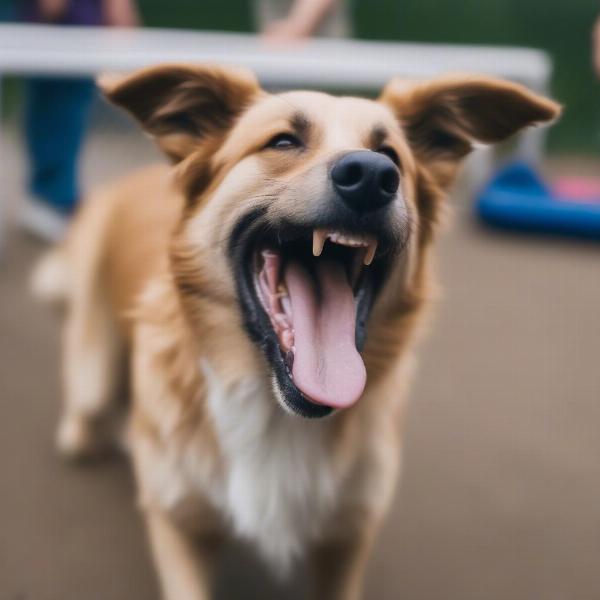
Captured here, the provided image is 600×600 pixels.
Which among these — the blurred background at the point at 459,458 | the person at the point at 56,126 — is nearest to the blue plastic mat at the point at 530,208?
the blurred background at the point at 459,458

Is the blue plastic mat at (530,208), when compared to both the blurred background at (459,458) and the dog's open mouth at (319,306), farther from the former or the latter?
the dog's open mouth at (319,306)

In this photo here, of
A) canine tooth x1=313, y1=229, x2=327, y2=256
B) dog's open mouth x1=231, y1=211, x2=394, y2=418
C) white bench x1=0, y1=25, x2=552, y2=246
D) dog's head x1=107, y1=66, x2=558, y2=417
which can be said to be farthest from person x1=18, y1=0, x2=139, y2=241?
canine tooth x1=313, y1=229, x2=327, y2=256

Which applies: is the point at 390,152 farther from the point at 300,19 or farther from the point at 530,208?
the point at 530,208

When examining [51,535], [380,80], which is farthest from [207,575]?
[380,80]

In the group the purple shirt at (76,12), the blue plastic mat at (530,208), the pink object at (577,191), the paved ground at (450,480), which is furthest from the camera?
the pink object at (577,191)

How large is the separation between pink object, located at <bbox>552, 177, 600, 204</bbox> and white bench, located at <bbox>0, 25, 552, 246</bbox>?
76 centimetres

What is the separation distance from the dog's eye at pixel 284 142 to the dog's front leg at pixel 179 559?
37.4 inches

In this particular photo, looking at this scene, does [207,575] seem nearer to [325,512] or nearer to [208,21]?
[325,512]

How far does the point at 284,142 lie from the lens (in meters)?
1.76

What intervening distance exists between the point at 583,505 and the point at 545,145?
17.2 feet

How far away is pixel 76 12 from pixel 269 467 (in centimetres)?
353

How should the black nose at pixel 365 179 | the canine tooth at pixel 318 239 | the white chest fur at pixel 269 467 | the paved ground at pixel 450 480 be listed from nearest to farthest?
the black nose at pixel 365 179 < the canine tooth at pixel 318 239 < the white chest fur at pixel 269 467 < the paved ground at pixel 450 480

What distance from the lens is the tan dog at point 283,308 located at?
5.52 feet

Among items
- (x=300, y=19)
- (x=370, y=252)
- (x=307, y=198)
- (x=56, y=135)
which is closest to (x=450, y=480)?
(x=370, y=252)
